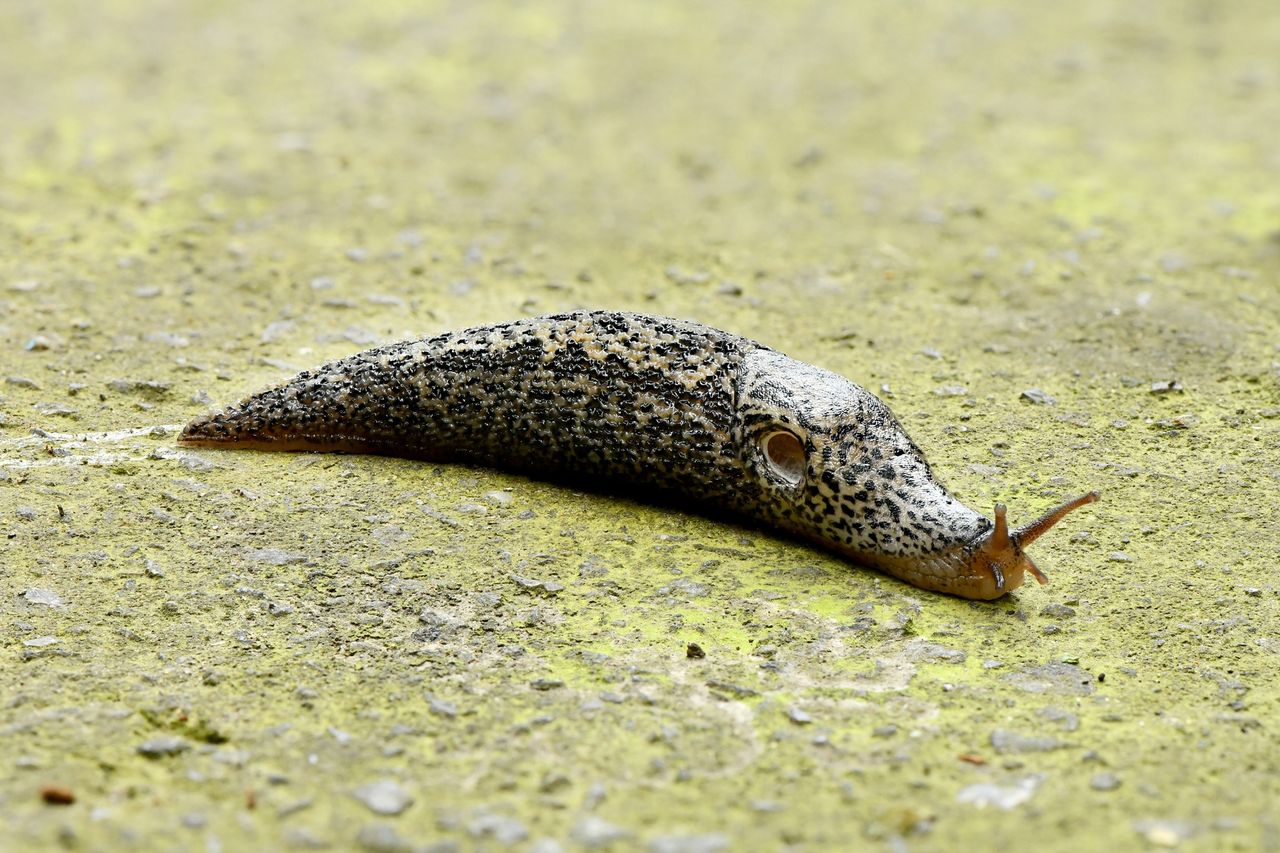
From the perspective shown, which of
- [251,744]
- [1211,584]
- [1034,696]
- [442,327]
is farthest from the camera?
[442,327]

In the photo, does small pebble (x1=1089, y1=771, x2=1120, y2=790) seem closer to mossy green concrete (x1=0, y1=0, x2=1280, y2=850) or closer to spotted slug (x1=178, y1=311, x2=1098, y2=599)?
mossy green concrete (x1=0, y1=0, x2=1280, y2=850)

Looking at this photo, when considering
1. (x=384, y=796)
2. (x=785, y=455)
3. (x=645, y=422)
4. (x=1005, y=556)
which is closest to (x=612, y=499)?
(x=645, y=422)

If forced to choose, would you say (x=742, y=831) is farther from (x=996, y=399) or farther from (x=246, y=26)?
(x=246, y=26)

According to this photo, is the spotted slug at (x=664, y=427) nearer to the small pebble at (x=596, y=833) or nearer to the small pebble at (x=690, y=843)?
the small pebble at (x=690, y=843)

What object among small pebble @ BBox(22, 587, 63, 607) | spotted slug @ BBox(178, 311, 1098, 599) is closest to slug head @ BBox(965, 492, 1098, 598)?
spotted slug @ BBox(178, 311, 1098, 599)

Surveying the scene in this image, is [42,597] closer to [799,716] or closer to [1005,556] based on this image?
[799,716]

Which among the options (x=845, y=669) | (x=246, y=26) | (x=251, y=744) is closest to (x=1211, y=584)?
(x=845, y=669)
